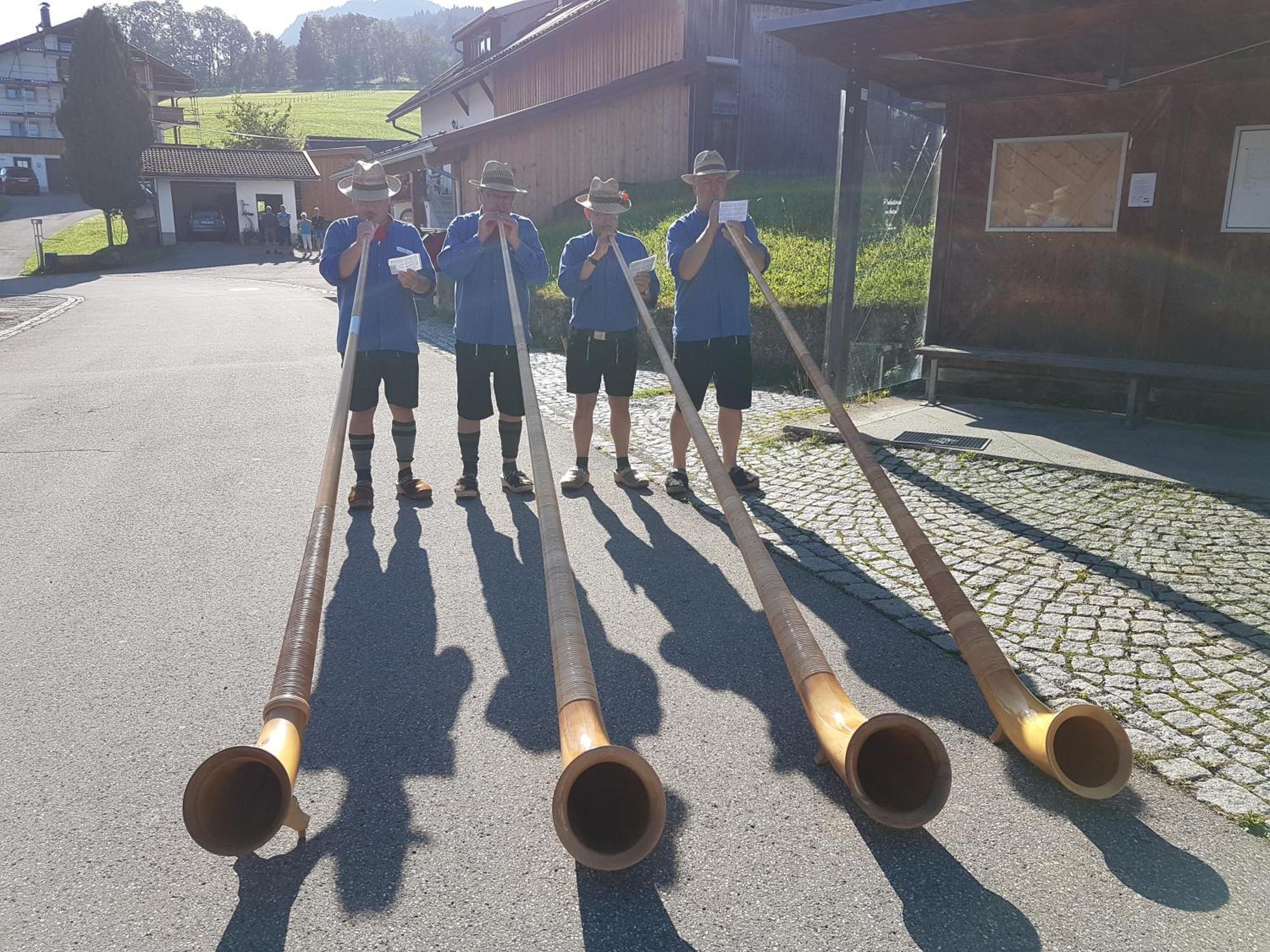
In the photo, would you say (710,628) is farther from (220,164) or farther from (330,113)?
(330,113)

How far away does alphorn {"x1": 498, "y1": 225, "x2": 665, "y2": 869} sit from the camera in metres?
2.64

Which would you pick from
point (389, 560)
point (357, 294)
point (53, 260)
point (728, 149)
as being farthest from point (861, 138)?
point (53, 260)

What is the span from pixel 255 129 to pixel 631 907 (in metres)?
61.0

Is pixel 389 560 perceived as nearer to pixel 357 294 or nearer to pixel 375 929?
pixel 357 294

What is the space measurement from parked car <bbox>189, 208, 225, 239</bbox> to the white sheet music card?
137 feet

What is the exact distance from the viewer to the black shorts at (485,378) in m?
6.41

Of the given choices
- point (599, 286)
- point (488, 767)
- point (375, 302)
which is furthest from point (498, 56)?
point (488, 767)

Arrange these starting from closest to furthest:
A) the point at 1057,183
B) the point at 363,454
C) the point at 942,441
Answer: the point at 363,454, the point at 942,441, the point at 1057,183

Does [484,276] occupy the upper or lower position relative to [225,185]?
lower

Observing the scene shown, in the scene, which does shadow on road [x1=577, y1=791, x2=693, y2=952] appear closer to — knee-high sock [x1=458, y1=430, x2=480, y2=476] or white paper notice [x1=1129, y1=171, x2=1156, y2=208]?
knee-high sock [x1=458, y1=430, x2=480, y2=476]

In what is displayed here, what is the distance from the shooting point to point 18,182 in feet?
185

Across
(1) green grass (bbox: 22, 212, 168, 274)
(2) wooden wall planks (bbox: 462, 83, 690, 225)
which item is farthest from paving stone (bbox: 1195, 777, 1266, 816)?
(1) green grass (bbox: 22, 212, 168, 274)

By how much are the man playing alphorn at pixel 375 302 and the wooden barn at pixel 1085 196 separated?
2.95 m

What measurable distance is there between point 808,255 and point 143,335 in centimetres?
1037
